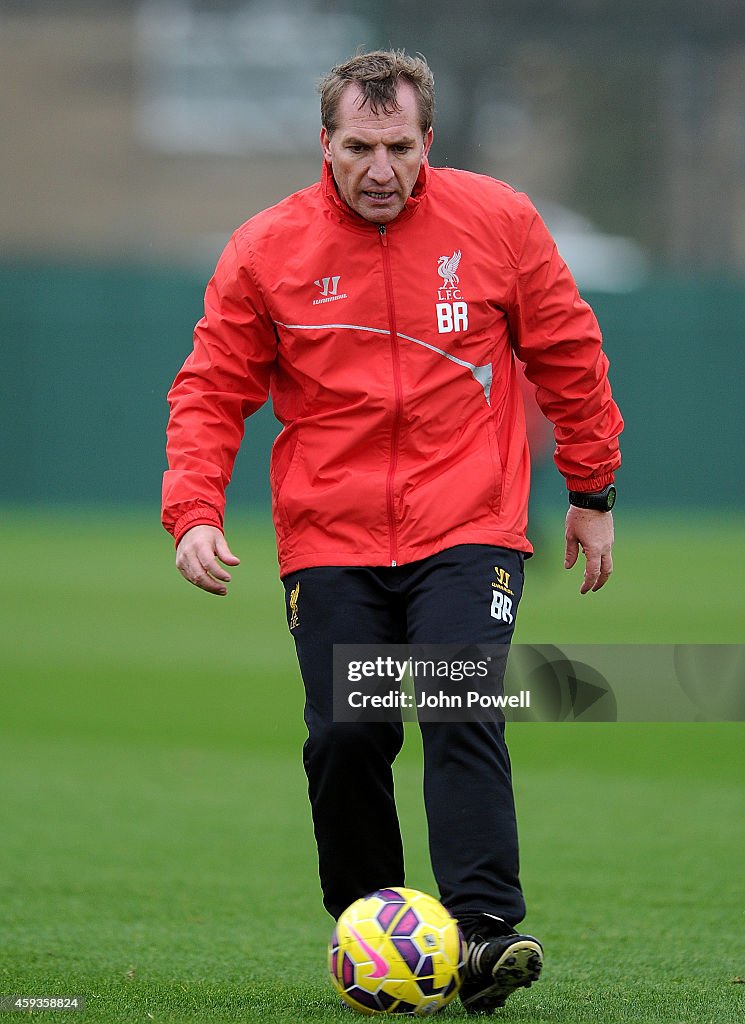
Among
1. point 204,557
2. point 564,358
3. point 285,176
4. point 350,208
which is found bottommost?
point 204,557

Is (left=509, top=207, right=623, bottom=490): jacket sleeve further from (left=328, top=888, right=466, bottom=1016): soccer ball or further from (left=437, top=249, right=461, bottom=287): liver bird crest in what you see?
(left=328, top=888, right=466, bottom=1016): soccer ball

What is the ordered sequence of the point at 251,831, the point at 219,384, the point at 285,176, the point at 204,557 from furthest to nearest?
the point at 285,176
the point at 251,831
the point at 219,384
the point at 204,557

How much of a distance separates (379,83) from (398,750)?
1.42 meters

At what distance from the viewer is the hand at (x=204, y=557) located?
3.58m

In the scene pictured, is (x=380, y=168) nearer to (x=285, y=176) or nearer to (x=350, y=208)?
(x=350, y=208)

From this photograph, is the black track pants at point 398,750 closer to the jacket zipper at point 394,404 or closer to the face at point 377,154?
the jacket zipper at point 394,404

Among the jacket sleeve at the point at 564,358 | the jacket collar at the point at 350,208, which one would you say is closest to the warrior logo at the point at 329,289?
the jacket collar at the point at 350,208

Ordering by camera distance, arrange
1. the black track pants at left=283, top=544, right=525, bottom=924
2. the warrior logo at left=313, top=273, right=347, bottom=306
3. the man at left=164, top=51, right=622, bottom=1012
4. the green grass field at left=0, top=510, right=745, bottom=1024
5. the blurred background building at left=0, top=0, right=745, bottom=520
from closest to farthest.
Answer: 1. the black track pants at left=283, top=544, right=525, bottom=924
2. the man at left=164, top=51, right=622, bottom=1012
3. the warrior logo at left=313, top=273, right=347, bottom=306
4. the green grass field at left=0, top=510, right=745, bottom=1024
5. the blurred background building at left=0, top=0, right=745, bottom=520

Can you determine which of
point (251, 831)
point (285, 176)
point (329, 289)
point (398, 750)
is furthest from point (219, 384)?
point (285, 176)

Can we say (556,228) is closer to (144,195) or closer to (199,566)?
(144,195)

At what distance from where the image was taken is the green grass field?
3881 millimetres

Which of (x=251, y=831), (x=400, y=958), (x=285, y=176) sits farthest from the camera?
(x=285, y=176)

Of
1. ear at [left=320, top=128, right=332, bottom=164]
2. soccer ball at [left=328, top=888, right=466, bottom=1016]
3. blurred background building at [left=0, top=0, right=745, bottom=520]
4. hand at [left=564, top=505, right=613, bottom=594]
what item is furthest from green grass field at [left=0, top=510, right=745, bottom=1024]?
blurred background building at [left=0, top=0, right=745, bottom=520]

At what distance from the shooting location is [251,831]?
20.0 ft
